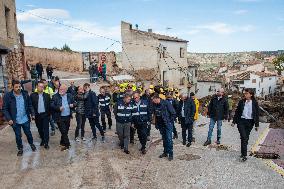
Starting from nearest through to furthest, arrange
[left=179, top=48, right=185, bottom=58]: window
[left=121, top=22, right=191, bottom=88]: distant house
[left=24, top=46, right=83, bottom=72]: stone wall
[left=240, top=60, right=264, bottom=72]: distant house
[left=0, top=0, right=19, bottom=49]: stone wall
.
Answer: [left=0, top=0, right=19, bottom=49]: stone wall → [left=24, top=46, right=83, bottom=72]: stone wall → [left=121, top=22, right=191, bottom=88]: distant house → [left=179, top=48, right=185, bottom=58]: window → [left=240, top=60, right=264, bottom=72]: distant house

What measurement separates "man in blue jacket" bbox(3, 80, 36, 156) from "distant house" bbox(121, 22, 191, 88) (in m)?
26.4

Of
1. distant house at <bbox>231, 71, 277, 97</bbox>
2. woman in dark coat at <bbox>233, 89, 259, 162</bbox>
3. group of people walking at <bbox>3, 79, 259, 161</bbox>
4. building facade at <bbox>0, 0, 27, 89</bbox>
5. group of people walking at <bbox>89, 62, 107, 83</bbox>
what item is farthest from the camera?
distant house at <bbox>231, 71, 277, 97</bbox>

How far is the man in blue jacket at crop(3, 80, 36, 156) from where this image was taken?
809 centimetres

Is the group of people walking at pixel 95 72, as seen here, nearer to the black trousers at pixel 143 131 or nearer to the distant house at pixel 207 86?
the black trousers at pixel 143 131

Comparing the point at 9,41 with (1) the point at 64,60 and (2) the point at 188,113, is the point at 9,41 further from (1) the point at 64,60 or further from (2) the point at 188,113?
(1) the point at 64,60

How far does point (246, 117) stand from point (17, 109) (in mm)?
5984

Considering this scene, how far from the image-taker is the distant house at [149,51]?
113ft

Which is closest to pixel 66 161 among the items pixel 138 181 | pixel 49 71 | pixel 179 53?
pixel 138 181

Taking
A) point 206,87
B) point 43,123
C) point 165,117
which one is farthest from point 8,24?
point 206,87

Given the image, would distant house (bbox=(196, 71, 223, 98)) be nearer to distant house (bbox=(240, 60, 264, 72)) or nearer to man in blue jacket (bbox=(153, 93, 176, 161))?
distant house (bbox=(240, 60, 264, 72))

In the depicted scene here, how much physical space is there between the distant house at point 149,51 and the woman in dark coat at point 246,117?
25.5 m

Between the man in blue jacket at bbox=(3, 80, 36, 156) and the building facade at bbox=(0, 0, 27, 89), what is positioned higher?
the building facade at bbox=(0, 0, 27, 89)

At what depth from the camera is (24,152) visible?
8.70m

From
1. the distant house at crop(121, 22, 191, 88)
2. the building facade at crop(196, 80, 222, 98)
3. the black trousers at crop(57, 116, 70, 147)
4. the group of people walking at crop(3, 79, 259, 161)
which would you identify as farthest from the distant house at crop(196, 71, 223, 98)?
the black trousers at crop(57, 116, 70, 147)
